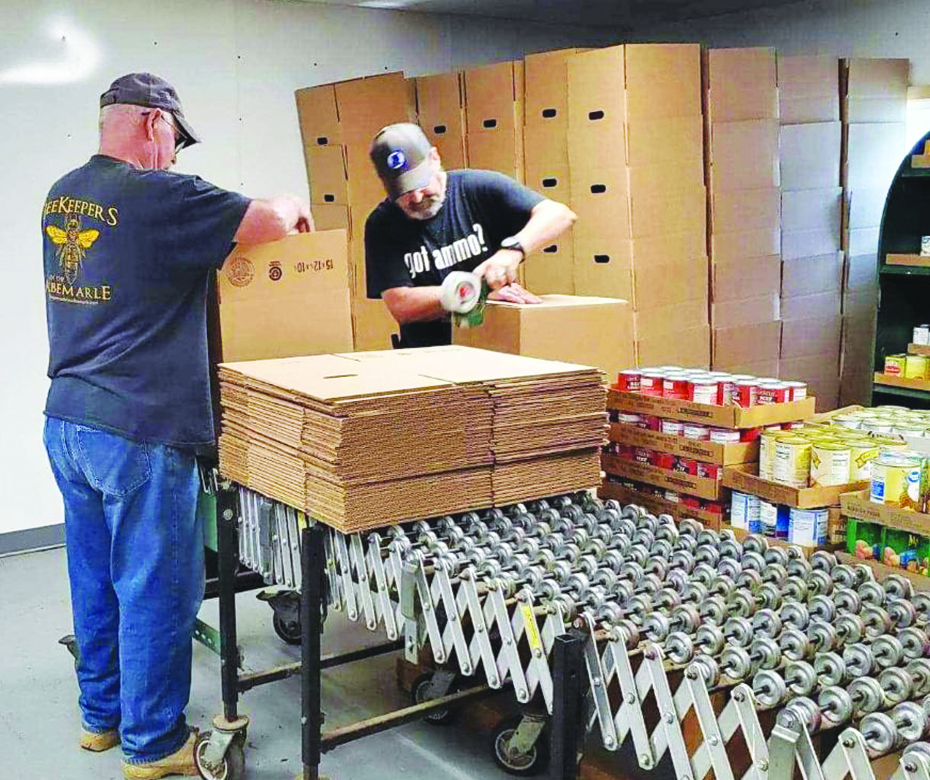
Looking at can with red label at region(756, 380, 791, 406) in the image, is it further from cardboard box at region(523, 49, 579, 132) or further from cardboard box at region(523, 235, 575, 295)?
cardboard box at region(523, 49, 579, 132)

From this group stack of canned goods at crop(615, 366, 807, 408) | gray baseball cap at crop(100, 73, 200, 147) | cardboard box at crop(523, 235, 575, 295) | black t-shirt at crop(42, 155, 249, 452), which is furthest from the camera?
cardboard box at crop(523, 235, 575, 295)

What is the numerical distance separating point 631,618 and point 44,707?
212cm

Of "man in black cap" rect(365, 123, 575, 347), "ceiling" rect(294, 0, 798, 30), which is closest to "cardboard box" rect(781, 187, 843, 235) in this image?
"ceiling" rect(294, 0, 798, 30)

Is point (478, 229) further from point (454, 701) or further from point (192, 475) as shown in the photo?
point (454, 701)

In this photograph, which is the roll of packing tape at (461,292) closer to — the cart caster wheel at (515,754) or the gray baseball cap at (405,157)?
the gray baseball cap at (405,157)

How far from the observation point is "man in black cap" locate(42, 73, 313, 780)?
8.18 ft

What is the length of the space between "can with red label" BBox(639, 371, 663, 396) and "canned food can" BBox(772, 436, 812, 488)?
0.38m

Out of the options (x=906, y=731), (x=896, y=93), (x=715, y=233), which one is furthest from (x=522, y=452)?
(x=896, y=93)

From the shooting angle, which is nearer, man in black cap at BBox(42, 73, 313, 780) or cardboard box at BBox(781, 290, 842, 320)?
man in black cap at BBox(42, 73, 313, 780)

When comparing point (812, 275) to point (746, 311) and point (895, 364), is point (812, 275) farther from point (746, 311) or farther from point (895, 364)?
point (895, 364)

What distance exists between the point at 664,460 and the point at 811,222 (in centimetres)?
240

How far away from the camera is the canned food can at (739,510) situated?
8.58ft

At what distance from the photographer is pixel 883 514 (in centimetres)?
235

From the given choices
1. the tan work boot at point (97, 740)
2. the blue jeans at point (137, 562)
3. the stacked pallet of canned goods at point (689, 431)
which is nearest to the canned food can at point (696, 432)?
the stacked pallet of canned goods at point (689, 431)
